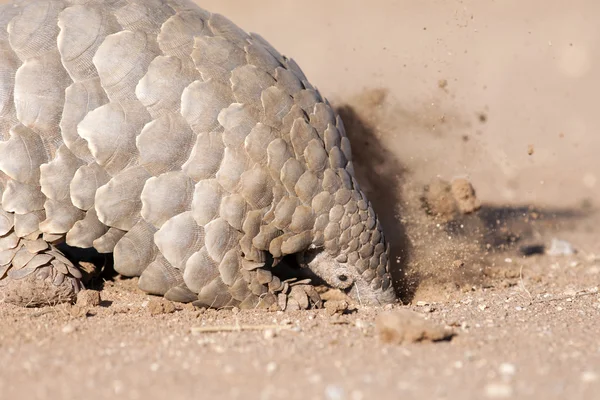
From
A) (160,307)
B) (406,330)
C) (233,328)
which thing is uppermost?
(406,330)

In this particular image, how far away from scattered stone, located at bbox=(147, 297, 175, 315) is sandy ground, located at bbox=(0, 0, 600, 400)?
0.38 feet

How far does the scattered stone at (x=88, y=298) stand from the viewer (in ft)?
14.9

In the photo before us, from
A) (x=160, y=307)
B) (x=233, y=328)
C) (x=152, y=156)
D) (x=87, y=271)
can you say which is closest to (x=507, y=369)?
(x=233, y=328)

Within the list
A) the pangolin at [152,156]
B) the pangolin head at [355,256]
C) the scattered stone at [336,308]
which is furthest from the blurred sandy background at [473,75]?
the scattered stone at [336,308]

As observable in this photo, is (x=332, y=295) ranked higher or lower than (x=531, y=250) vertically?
lower

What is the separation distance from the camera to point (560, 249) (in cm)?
722

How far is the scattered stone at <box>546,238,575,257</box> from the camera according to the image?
717cm

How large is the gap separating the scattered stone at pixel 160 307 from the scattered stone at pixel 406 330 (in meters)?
1.62

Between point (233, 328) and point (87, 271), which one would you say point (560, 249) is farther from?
point (87, 271)

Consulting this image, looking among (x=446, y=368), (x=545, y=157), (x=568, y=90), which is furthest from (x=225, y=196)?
(x=568, y=90)

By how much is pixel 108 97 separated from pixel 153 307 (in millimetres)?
1403

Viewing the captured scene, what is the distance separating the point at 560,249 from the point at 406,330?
14.7 ft

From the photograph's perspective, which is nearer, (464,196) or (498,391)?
(498,391)

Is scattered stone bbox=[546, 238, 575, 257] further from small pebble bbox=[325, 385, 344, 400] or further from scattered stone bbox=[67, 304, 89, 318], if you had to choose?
small pebble bbox=[325, 385, 344, 400]
